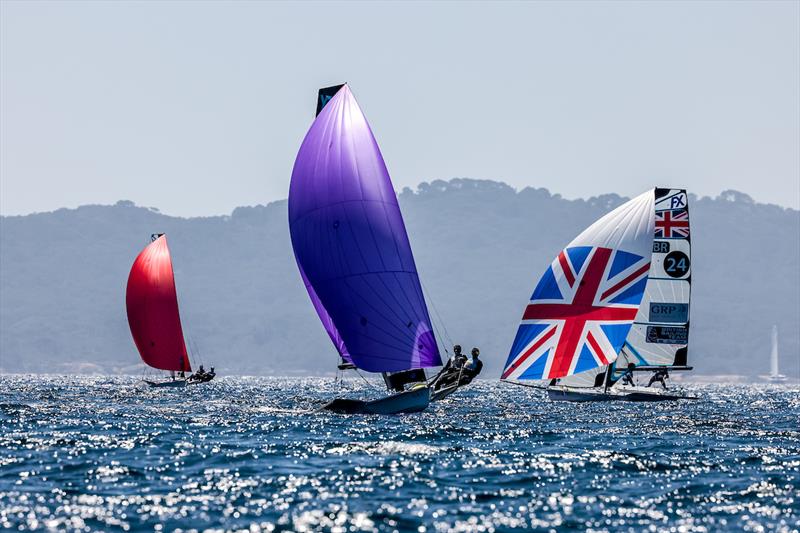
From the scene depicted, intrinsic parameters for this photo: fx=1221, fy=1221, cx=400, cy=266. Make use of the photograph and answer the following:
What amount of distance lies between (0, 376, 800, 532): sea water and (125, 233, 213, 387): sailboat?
34.2 metres

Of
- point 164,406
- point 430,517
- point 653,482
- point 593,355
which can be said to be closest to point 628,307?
point 593,355

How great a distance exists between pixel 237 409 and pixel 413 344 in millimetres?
15609

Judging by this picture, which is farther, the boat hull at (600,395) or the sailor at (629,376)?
the sailor at (629,376)

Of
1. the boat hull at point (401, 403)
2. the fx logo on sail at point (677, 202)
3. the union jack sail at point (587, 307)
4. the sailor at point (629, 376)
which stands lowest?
the boat hull at point (401, 403)

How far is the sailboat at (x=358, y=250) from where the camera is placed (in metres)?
39.8

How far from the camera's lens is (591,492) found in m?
23.7

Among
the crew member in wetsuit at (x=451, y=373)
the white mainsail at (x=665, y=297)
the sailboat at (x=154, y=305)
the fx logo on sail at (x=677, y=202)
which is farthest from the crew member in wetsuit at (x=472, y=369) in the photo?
the sailboat at (x=154, y=305)

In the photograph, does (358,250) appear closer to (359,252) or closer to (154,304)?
(359,252)

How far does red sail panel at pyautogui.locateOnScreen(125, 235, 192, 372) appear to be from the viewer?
250ft

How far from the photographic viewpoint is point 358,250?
1560 inches

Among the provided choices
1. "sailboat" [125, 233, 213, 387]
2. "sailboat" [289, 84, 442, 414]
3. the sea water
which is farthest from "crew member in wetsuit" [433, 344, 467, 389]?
"sailboat" [125, 233, 213, 387]

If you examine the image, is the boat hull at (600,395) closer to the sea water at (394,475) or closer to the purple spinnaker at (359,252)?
the sea water at (394,475)

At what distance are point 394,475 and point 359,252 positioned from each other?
48.2 feet

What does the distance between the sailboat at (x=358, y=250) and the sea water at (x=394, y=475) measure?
268 cm
